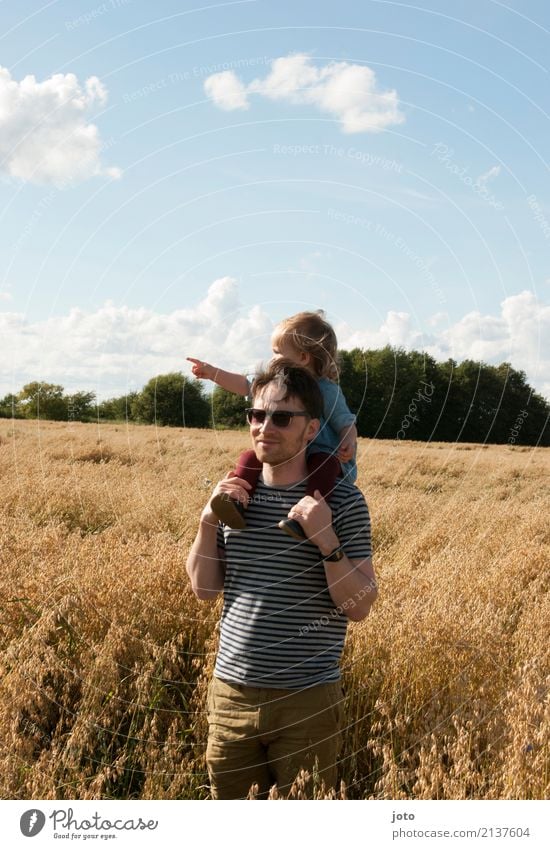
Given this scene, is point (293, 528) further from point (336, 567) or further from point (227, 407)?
point (227, 407)

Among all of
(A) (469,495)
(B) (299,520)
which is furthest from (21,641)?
(A) (469,495)

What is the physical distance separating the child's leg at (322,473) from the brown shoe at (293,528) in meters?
0.19

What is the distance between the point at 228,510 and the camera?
2562 mm

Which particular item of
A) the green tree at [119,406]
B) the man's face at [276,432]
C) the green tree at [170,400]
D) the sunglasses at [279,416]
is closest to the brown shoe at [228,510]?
the man's face at [276,432]

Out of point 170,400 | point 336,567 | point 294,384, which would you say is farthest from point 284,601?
point 170,400

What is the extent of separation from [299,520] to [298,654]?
574 millimetres

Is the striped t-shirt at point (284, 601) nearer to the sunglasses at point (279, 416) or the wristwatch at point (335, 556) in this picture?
the wristwatch at point (335, 556)

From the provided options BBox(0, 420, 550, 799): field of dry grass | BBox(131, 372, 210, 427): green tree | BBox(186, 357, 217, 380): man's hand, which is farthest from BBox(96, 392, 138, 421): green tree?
BBox(186, 357, 217, 380): man's hand

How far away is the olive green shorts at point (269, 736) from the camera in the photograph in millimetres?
2604

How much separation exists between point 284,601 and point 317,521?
Result: 0.42m

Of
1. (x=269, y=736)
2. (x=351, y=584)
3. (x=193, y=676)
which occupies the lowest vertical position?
(x=193, y=676)

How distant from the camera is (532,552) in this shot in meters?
6.36

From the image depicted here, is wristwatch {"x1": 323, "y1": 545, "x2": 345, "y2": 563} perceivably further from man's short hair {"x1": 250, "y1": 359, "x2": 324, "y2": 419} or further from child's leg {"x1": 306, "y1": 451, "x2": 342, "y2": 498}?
man's short hair {"x1": 250, "y1": 359, "x2": 324, "y2": 419}

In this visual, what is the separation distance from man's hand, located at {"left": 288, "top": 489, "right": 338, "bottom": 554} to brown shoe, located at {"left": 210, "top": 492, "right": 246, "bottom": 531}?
226 mm
